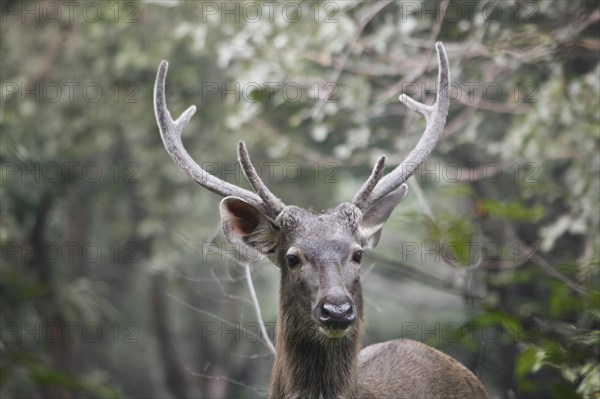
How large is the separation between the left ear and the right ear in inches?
22.6

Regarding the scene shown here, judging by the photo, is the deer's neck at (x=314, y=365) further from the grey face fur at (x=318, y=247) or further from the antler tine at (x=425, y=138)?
the antler tine at (x=425, y=138)

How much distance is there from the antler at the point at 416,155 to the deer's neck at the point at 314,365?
0.85 metres

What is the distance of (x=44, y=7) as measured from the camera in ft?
47.0

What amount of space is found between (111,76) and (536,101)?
6.98 meters

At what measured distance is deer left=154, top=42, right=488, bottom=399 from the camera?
17.4 feet

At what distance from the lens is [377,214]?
5.96 meters

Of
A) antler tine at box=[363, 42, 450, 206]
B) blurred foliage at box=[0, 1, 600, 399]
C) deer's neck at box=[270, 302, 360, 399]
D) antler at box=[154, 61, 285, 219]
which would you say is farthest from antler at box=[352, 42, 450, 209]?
deer's neck at box=[270, 302, 360, 399]


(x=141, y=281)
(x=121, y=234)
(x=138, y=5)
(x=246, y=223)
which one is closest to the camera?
(x=246, y=223)

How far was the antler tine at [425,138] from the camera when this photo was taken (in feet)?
19.6

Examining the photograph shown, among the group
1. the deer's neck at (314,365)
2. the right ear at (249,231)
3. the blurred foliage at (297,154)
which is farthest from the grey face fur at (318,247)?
the blurred foliage at (297,154)

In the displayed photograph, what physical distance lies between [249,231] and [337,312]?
3.64 feet

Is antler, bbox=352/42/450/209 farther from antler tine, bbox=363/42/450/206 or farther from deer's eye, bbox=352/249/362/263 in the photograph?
deer's eye, bbox=352/249/362/263

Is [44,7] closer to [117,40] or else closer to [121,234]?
[117,40]

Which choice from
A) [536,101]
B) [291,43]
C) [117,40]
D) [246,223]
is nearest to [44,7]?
[117,40]
